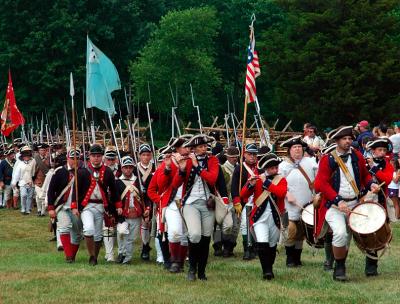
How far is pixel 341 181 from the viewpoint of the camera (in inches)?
480

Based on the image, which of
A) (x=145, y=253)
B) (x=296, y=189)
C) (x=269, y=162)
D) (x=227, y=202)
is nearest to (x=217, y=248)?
(x=145, y=253)

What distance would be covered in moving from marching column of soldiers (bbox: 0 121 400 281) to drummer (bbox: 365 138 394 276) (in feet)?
0.05

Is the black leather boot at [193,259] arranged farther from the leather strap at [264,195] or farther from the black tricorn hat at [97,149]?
the black tricorn hat at [97,149]

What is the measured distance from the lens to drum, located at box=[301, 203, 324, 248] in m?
13.3

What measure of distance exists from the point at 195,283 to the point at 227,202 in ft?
4.03

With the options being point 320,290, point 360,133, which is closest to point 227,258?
point 320,290

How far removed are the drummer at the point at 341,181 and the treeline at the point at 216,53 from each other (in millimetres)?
28564

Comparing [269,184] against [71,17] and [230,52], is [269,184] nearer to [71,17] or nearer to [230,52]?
[71,17]

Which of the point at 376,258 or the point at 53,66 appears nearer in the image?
the point at 376,258

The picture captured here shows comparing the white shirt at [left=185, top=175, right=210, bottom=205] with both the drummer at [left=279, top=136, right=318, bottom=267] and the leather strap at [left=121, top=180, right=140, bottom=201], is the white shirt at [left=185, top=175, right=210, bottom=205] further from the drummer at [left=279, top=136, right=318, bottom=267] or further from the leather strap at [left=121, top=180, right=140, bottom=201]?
the leather strap at [left=121, top=180, right=140, bottom=201]

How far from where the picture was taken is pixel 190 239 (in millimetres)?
12352

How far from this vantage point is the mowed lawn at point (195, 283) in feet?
35.9

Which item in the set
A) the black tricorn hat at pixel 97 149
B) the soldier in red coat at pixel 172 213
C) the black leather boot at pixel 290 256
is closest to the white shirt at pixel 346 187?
the black leather boot at pixel 290 256

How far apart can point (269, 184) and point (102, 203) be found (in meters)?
3.24
